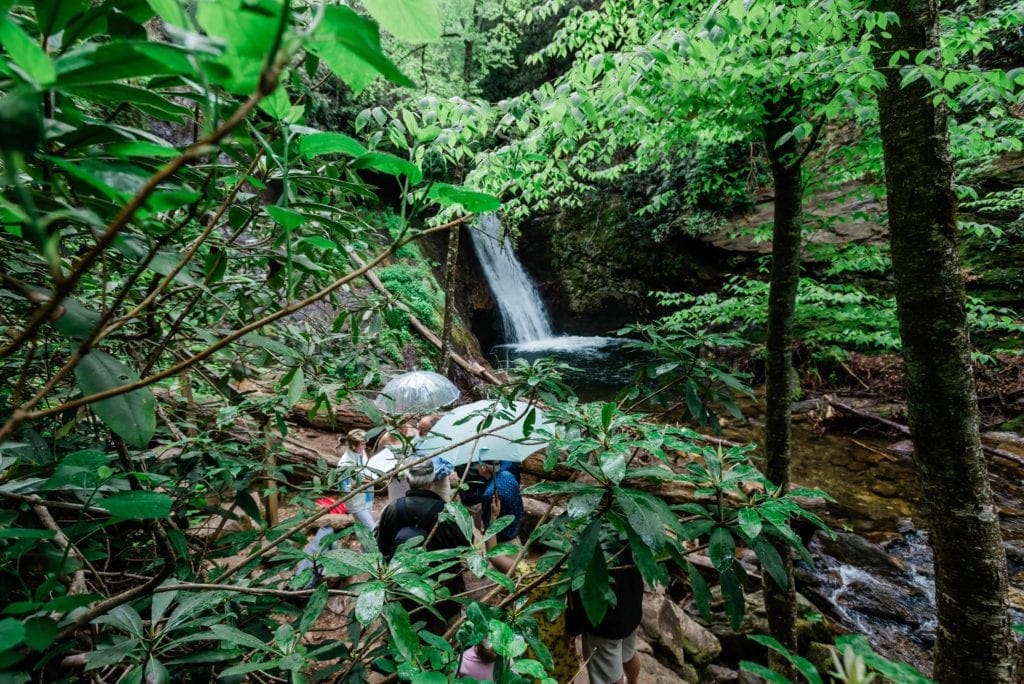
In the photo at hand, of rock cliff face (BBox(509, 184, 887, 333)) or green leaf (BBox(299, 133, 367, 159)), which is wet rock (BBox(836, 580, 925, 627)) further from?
rock cliff face (BBox(509, 184, 887, 333))

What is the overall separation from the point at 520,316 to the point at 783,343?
496 inches

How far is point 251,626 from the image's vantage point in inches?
51.0

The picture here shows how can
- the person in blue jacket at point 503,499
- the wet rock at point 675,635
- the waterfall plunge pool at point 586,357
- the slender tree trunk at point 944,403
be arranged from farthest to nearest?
the waterfall plunge pool at point 586,357
the wet rock at point 675,635
the person in blue jacket at point 503,499
the slender tree trunk at point 944,403

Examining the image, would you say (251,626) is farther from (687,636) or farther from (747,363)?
(747,363)

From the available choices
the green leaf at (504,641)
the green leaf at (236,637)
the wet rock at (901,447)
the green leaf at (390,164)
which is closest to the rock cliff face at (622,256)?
the wet rock at (901,447)

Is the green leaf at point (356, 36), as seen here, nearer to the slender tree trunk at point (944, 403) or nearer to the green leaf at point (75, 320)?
the green leaf at point (75, 320)

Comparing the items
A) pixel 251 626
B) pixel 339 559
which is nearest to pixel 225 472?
pixel 251 626

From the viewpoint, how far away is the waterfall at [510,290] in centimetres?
1463

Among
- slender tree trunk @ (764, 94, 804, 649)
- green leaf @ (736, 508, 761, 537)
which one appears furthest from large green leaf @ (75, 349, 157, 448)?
slender tree trunk @ (764, 94, 804, 649)

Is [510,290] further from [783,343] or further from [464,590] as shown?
[464,590]

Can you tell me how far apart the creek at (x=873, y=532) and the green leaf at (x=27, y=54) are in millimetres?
1581

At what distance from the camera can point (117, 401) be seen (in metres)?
0.61

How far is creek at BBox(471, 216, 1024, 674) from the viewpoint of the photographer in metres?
3.60

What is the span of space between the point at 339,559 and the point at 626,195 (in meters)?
14.5
